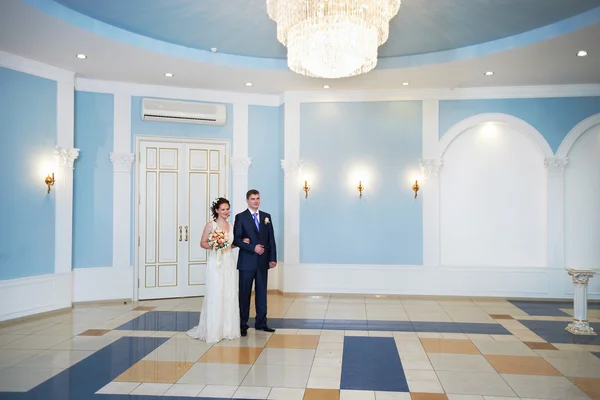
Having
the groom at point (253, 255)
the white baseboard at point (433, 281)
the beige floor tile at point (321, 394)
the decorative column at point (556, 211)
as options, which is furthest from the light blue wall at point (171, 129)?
the decorative column at point (556, 211)

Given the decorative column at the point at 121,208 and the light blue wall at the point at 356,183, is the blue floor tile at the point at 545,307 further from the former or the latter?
the decorative column at the point at 121,208

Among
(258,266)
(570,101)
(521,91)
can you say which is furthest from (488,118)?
(258,266)

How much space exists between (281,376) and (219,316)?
1.38 metres

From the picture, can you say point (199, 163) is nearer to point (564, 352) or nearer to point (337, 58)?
point (337, 58)

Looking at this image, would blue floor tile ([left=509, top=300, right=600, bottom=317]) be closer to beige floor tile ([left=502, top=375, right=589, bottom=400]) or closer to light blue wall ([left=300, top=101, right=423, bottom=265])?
light blue wall ([left=300, top=101, right=423, bottom=265])

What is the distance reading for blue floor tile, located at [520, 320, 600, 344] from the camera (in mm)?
5789

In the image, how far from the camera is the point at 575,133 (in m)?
8.09

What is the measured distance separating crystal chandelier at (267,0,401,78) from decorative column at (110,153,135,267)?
4344 millimetres

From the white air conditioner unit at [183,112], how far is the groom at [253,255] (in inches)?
113

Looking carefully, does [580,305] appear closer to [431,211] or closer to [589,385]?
[589,385]

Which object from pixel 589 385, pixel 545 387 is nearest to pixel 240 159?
pixel 545 387

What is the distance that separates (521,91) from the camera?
824 cm

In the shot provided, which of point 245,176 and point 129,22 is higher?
point 129,22

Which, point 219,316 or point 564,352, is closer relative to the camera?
point 564,352
